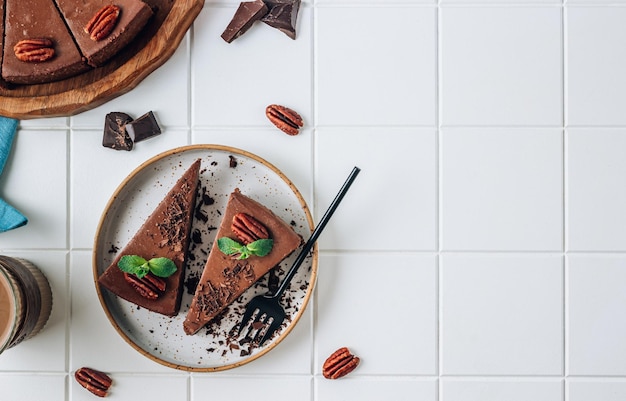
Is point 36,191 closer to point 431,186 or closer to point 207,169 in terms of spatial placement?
point 207,169

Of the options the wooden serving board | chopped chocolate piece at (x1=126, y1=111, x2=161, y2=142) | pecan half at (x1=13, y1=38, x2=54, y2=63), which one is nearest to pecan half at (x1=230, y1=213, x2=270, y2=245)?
chopped chocolate piece at (x1=126, y1=111, x2=161, y2=142)

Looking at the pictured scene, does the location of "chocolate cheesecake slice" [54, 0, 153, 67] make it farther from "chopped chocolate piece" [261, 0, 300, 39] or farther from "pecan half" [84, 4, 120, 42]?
"chopped chocolate piece" [261, 0, 300, 39]

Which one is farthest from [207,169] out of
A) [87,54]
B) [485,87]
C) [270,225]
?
[485,87]

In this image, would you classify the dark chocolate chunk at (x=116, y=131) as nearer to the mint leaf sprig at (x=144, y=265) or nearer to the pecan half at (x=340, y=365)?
the mint leaf sprig at (x=144, y=265)

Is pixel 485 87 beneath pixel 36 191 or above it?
above

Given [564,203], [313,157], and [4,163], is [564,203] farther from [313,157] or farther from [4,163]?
[4,163]
